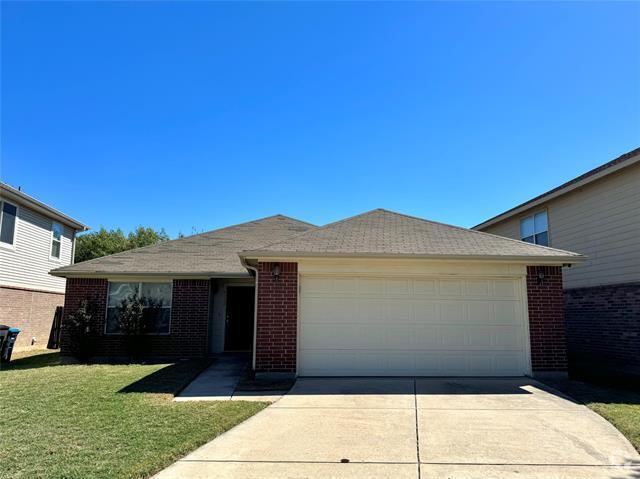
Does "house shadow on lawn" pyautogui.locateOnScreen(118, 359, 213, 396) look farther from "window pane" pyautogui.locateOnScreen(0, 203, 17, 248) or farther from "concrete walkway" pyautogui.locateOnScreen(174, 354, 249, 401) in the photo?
"window pane" pyautogui.locateOnScreen(0, 203, 17, 248)

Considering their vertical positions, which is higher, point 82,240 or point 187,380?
point 82,240

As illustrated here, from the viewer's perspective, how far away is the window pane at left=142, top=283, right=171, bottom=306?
13836 mm

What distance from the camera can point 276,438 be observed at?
5.62 meters

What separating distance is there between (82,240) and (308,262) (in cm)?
3853

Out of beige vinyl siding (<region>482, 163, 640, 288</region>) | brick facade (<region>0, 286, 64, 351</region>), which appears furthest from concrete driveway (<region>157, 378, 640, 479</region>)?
brick facade (<region>0, 286, 64, 351</region>)

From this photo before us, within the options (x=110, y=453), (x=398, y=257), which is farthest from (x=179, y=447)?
(x=398, y=257)

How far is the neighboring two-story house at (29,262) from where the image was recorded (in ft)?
52.0

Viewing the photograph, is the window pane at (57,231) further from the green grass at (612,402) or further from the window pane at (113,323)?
the green grass at (612,402)

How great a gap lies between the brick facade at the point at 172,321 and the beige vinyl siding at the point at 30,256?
14.1 feet

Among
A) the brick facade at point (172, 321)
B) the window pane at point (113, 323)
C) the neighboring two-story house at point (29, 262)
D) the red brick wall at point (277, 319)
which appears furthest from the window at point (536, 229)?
the neighboring two-story house at point (29, 262)

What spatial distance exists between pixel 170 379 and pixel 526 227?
12.5 m

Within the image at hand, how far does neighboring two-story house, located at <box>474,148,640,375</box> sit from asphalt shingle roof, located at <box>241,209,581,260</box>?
252cm

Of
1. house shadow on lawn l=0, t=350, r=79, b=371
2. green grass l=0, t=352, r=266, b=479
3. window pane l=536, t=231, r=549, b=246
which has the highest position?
window pane l=536, t=231, r=549, b=246

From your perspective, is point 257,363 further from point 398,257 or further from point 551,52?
point 551,52
